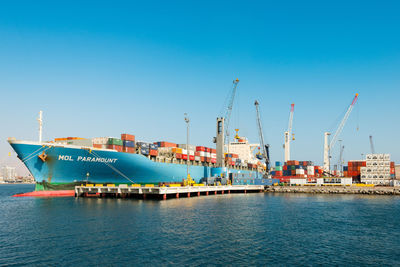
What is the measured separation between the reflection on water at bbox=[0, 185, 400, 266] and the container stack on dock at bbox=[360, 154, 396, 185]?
85.4 metres

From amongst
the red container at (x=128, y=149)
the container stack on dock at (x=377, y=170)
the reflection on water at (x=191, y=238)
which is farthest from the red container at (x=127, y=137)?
the container stack on dock at (x=377, y=170)

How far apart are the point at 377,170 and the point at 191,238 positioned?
115m

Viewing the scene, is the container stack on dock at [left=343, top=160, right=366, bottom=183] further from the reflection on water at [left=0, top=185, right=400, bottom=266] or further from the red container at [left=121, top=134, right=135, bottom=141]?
the red container at [left=121, top=134, right=135, bottom=141]

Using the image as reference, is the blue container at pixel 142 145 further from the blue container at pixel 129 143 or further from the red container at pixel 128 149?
the red container at pixel 128 149

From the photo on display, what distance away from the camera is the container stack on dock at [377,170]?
122000mm

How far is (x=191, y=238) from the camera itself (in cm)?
3133

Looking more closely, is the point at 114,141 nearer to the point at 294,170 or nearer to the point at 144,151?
the point at 144,151

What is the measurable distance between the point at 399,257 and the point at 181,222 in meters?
23.0

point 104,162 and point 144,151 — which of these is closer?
point 104,162

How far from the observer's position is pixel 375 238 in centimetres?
3288

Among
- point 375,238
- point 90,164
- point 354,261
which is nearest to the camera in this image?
point 354,261

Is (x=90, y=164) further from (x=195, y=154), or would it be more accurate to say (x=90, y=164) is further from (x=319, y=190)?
(x=319, y=190)

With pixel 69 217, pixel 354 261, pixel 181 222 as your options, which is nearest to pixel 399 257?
pixel 354 261

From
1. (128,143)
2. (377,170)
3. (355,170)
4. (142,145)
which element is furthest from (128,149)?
(355,170)
